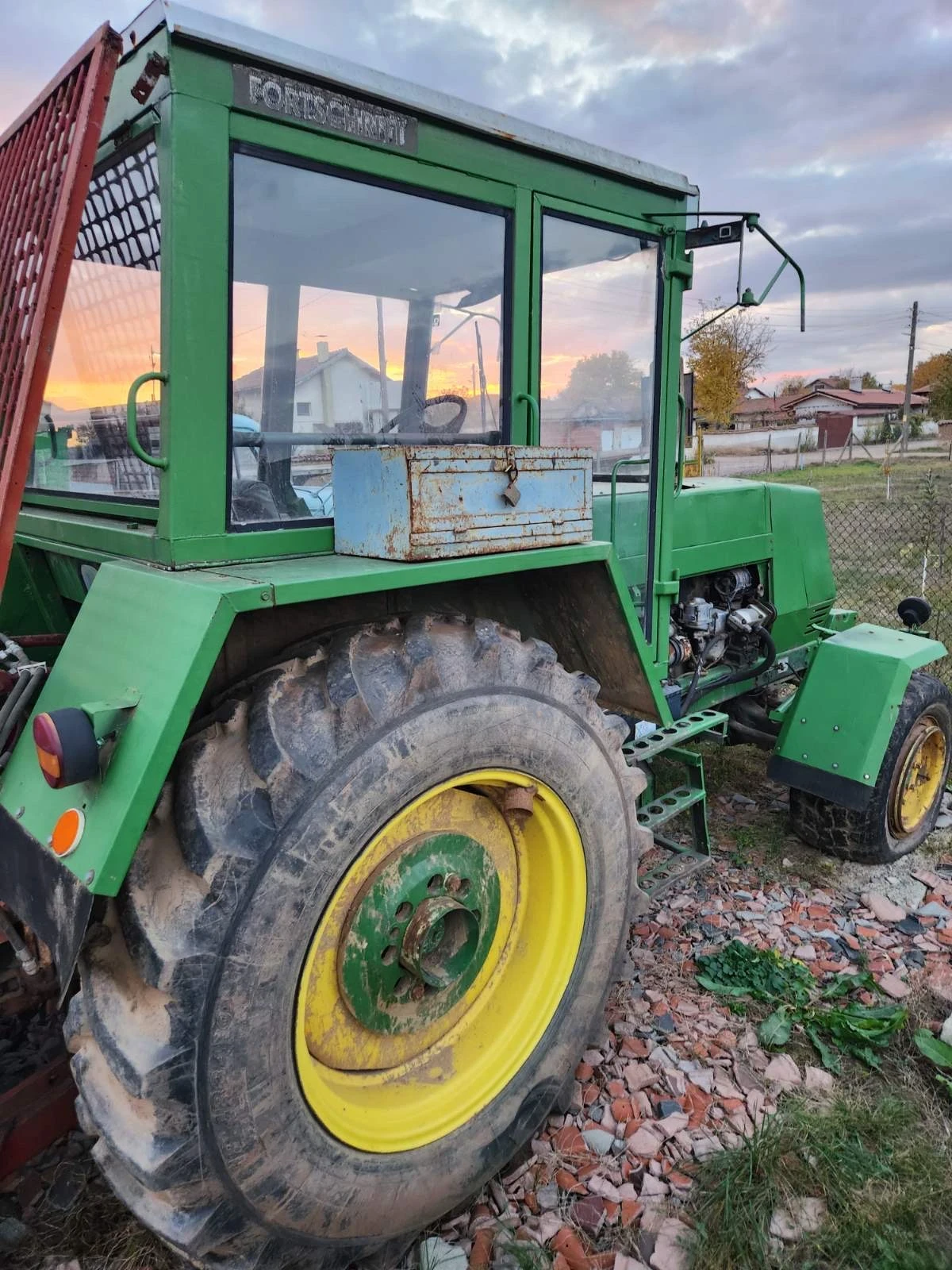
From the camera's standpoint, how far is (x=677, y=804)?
10.6ft

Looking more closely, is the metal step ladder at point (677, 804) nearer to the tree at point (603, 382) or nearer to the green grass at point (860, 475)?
the tree at point (603, 382)

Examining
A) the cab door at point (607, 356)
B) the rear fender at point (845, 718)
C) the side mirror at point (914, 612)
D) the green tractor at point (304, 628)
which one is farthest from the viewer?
the side mirror at point (914, 612)

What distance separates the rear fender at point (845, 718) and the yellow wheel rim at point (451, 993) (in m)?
1.71

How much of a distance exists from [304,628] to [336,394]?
23.2 inches

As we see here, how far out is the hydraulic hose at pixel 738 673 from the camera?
→ 3635 mm

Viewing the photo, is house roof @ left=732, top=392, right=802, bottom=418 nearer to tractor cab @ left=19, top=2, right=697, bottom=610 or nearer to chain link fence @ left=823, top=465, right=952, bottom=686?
chain link fence @ left=823, top=465, right=952, bottom=686

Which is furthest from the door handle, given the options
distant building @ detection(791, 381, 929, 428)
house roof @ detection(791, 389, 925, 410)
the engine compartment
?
house roof @ detection(791, 389, 925, 410)

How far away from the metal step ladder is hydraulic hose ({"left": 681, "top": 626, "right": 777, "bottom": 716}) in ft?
0.37

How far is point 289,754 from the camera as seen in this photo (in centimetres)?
169

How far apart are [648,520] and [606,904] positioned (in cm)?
150

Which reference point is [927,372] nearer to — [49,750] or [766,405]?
[766,405]

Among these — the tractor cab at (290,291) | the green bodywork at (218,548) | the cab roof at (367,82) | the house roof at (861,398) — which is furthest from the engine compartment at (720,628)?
the house roof at (861,398)

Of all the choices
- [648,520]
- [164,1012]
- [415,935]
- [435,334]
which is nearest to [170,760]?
[164,1012]

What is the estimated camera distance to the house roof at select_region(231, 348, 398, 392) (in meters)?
1.93
